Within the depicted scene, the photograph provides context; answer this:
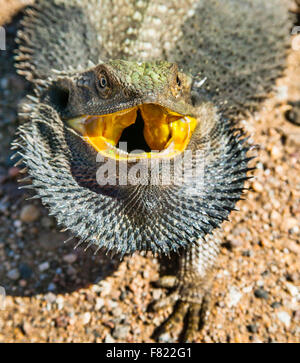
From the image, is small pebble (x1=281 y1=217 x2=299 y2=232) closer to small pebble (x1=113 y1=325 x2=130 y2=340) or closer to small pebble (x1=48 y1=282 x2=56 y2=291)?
small pebble (x1=113 y1=325 x2=130 y2=340)

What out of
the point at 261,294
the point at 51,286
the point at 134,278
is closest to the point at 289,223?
the point at 261,294

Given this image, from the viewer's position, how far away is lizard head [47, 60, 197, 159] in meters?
1.69

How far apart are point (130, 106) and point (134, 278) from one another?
4.78ft

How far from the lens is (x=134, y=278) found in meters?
2.71

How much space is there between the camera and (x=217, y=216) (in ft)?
6.95

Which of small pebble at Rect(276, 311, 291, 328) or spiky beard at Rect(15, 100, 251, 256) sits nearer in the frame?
spiky beard at Rect(15, 100, 251, 256)

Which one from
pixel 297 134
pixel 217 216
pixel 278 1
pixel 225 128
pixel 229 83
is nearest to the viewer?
pixel 217 216

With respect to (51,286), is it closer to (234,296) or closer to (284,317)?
(234,296)

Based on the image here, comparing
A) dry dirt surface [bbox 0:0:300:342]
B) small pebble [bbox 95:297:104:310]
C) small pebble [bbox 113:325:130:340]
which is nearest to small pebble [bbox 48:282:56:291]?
dry dirt surface [bbox 0:0:300:342]

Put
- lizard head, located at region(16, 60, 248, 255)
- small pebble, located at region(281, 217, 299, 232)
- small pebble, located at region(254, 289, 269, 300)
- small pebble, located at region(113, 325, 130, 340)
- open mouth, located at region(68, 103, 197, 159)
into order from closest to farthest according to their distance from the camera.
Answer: lizard head, located at region(16, 60, 248, 255)
open mouth, located at region(68, 103, 197, 159)
small pebble, located at region(113, 325, 130, 340)
small pebble, located at region(254, 289, 269, 300)
small pebble, located at region(281, 217, 299, 232)

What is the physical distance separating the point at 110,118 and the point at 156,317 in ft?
4.73

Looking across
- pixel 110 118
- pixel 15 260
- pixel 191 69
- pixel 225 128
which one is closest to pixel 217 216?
pixel 225 128

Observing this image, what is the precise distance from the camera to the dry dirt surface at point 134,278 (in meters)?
2.52
